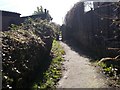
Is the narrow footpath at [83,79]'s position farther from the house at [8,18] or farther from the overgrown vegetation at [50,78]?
the house at [8,18]

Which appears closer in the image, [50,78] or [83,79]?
[83,79]

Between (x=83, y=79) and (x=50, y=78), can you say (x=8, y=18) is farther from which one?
(x=83, y=79)

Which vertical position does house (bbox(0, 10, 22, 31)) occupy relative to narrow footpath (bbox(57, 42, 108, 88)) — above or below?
above

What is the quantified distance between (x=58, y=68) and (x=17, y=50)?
161 inches

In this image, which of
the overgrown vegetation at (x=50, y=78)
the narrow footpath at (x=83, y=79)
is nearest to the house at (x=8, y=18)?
the overgrown vegetation at (x=50, y=78)

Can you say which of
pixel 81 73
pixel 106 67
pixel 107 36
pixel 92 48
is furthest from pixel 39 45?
pixel 92 48

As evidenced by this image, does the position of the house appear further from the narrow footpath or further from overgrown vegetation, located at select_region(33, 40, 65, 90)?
the narrow footpath

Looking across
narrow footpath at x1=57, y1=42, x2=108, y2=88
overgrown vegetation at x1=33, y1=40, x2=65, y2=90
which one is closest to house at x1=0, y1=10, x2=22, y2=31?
overgrown vegetation at x1=33, y1=40, x2=65, y2=90

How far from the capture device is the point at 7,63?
576cm

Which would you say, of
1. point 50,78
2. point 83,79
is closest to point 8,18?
point 50,78

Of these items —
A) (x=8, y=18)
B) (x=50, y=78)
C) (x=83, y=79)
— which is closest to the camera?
(x=83, y=79)

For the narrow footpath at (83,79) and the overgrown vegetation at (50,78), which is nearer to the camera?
the narrow footpath at (83,79)

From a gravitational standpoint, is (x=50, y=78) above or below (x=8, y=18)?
below

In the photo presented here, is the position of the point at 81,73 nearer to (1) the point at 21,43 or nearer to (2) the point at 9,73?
(1) the point at 21,43
